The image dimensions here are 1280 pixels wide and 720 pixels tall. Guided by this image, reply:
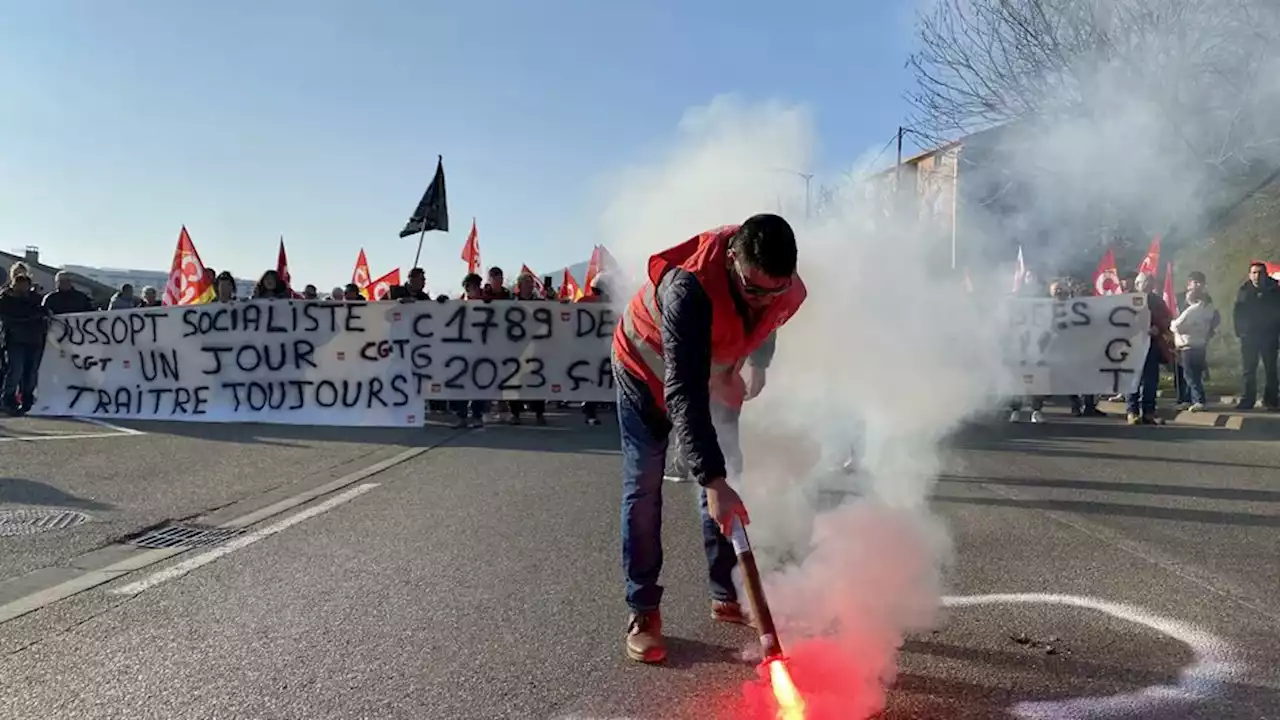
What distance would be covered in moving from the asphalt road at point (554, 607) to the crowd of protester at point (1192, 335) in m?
3.80

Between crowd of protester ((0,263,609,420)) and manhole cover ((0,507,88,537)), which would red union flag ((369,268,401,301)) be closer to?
crowd of protester ((0,263,609,420))

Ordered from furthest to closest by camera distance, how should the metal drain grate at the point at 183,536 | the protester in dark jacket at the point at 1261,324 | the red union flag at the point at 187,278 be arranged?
1. the red union flag at the point at 187,278
2. the protester in dark jacket at the point at 1261,324
3. the metal drain grate at the point at 183,536

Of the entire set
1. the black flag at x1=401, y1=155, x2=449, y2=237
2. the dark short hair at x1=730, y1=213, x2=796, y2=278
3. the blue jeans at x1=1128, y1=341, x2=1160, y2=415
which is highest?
the black flag at x1=401, y1=155, x2=449, y2=237

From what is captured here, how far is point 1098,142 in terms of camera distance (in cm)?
542

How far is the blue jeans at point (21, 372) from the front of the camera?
11.3 meters

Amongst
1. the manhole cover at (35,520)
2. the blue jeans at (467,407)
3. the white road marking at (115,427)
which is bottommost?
the manhole cover at (35,520)

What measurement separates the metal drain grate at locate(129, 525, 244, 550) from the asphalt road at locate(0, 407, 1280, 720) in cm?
20

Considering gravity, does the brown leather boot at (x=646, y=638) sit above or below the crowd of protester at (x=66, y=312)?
below

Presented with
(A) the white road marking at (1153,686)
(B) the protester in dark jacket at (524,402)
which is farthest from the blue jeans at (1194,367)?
(A) the white road marking at (1153,686)

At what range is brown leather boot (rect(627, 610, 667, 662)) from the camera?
344 centimetres

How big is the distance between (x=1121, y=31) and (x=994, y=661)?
3016 millimetres

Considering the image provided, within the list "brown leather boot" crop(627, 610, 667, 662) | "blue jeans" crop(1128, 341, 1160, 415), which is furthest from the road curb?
"blue jeans" crop(1128, 341, 1160, 415)

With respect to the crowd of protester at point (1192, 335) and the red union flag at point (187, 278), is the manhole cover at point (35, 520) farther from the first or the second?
the crowd of protester at point (1192, 335)

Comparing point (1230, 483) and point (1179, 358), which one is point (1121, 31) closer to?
point (1230, 483)
